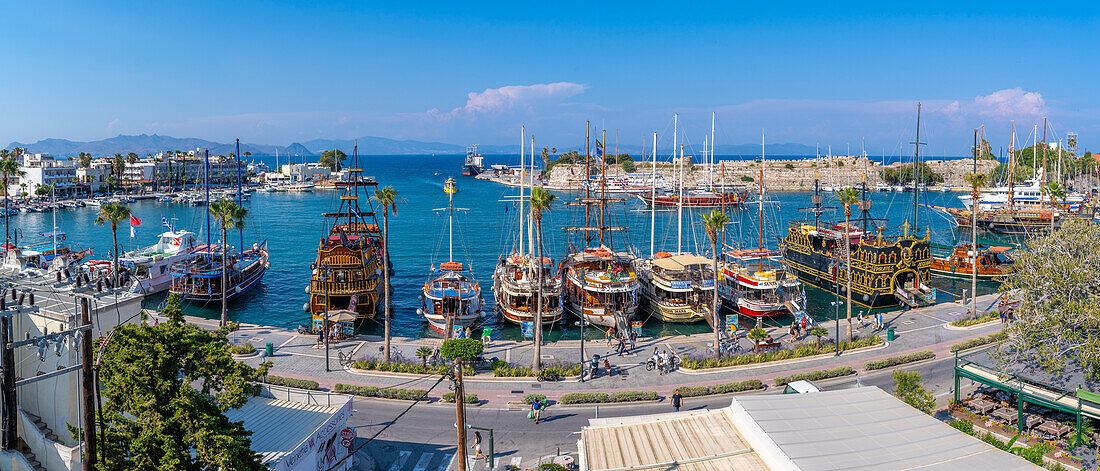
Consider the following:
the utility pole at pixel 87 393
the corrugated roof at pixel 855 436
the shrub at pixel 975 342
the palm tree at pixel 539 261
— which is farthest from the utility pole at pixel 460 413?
the shrub at pixel 975 342

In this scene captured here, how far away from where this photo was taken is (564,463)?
2528 centimetres

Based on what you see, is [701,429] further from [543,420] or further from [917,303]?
[917,303]

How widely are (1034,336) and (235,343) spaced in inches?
1685

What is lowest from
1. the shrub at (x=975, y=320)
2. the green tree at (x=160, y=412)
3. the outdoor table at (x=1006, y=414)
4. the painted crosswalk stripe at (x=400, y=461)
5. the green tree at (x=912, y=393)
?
the painted crosswalk stripe at (x=400, y=461)

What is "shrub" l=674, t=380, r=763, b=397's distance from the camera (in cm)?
3372

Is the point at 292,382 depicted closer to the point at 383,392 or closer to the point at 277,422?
the point at 383,392

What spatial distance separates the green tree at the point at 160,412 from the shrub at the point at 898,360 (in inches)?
1264

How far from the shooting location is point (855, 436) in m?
21.8

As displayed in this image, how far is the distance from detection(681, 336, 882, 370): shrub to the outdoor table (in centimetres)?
1184

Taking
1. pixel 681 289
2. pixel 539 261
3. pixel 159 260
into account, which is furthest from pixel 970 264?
pixel 159 260

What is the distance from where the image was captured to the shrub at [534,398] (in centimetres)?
3151

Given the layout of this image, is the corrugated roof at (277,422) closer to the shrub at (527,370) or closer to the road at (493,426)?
the road at (493,426)

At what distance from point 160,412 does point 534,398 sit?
55.7 feet

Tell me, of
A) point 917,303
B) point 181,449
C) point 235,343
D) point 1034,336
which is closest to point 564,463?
point 181,449
